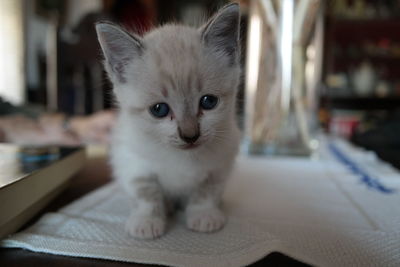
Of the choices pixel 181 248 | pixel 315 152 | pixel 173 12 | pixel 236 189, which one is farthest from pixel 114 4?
pixel 181 248

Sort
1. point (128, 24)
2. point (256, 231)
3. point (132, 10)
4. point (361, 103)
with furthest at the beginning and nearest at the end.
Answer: point (361, 103)
point (132, 10)
point (128, 24)
point (256, 231)

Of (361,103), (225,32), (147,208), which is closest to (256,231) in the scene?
(147,208)

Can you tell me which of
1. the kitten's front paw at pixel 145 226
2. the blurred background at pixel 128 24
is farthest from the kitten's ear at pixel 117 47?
the blurred background at pixel 128 24

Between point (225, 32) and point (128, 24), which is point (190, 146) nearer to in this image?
point (225, 32)

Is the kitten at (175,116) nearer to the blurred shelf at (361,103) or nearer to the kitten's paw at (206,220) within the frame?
the kitten's paw at (206,220)

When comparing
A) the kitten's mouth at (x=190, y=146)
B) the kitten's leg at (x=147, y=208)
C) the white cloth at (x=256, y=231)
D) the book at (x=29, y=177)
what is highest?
the kitten's mouth at (x=190, y=146)

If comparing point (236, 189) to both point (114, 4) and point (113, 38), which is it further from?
point (114, 4)

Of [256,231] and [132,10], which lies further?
[132,10]
